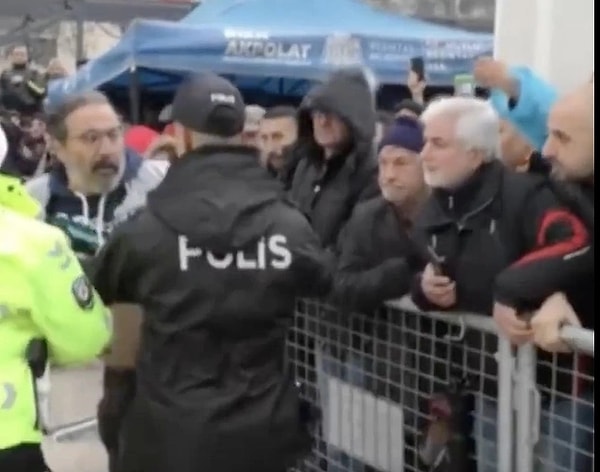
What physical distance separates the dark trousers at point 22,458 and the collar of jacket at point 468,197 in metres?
1.21

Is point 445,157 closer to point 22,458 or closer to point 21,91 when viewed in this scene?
point 22,458

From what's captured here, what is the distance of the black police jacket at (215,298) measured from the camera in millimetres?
3139

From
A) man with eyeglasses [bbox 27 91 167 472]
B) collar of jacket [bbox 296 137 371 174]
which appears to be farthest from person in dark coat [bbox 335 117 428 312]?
man with eyeglasses [bbox 27 91 167 472]

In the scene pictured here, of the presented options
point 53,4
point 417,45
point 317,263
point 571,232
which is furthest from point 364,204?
point 53,4

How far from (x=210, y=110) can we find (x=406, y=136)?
0.71 m

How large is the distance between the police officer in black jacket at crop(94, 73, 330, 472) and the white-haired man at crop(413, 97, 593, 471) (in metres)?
0.35

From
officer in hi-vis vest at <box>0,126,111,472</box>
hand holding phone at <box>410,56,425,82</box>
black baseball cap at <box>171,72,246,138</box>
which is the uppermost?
hand holding phone at <box>410,56,425,82</box>

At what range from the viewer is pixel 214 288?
3139 millimetres

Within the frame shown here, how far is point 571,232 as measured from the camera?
2.72 m

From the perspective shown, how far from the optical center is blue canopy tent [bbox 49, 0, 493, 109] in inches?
347

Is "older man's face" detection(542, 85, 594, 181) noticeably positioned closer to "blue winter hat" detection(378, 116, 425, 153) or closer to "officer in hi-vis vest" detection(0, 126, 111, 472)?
"blue winter hat" detection(378, 116, 425, 153)

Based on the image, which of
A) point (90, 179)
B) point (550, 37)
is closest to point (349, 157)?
point (550, 37)

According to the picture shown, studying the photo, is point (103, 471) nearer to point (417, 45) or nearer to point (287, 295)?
point (287, 295)

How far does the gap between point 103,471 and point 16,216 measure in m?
2.65
